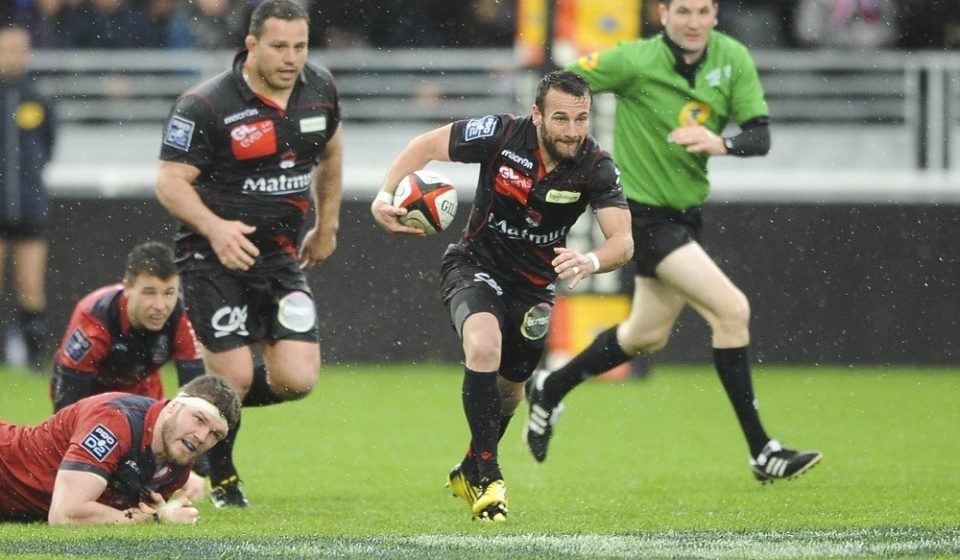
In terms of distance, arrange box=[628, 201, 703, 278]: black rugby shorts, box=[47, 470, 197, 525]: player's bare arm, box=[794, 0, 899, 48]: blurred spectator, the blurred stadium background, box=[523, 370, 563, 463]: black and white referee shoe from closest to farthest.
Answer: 1. box=[47, 470, 197, 525]: player's bare arm
2. box=[628, 201, 703, 278]: black rugby shorts
3. box=[523, 370, 563, 463]: black and white referee shoe
4. the blurred stadium background
5. box=[794, 0, 899, 48]: blurred spectator

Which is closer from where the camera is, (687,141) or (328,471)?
(687,141)

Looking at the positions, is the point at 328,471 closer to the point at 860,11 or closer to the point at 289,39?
the point at 289,39

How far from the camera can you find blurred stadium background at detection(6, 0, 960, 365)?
14.6 meters

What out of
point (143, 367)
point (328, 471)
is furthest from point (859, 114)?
point (143, 367)

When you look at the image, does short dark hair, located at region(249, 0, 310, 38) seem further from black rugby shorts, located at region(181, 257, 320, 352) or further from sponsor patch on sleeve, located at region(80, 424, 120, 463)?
sponsor patch on sleeve, located at region(80, 424, 120, 463)

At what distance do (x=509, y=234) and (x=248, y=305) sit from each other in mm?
1353

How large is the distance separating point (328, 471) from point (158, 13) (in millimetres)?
8301

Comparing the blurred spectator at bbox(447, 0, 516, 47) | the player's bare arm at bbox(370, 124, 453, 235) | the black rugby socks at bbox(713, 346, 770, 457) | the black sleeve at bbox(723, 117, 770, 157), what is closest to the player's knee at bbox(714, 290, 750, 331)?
the black rugby socks at bbox(713, 346, 770, 457)

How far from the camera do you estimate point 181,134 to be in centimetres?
789

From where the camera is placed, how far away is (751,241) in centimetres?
1465

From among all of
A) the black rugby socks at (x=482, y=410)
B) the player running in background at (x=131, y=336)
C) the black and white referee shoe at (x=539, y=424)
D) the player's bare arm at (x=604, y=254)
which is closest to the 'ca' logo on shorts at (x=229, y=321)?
the player running in background at (x=131, y=336)

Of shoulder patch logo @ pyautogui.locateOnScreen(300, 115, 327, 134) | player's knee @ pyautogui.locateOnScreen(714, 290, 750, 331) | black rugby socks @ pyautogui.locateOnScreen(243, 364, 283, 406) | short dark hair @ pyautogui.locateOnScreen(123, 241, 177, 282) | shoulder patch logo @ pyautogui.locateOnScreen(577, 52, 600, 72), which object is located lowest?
black rugby socks @ pyautogui.locateOnScreen(243, 364, 283, 406)

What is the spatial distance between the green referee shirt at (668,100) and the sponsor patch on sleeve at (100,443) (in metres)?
3.43

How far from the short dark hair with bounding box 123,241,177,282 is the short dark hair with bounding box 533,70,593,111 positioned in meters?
1.96
